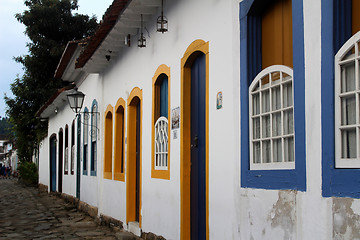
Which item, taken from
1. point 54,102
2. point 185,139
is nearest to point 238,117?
point 185,139

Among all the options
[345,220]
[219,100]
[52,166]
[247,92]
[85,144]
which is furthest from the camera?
[52,166]

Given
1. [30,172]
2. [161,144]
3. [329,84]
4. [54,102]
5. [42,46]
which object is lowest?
[30,172]

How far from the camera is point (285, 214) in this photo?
14.2ft

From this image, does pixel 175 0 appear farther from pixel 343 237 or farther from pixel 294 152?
pixel 343 237

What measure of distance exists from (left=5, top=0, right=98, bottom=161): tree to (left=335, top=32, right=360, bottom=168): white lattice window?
23.1 metres

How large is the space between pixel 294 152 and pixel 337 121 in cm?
64

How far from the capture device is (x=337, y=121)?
12.2 feet

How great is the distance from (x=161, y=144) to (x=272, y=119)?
3.47 meters

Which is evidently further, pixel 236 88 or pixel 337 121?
pixel 236 88

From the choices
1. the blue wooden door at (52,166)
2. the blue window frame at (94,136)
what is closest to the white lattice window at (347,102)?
the blue window frame at (94,136)

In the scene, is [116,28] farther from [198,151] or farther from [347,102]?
[347,102]

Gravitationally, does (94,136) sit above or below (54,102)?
below

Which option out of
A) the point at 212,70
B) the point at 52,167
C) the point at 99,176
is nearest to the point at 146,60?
the point at 212,70

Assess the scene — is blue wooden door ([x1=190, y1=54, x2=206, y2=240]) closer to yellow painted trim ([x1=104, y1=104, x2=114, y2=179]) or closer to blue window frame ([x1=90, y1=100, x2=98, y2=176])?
yellow painted trim ([x1=104, y1=104, x2=114, y2=179])
